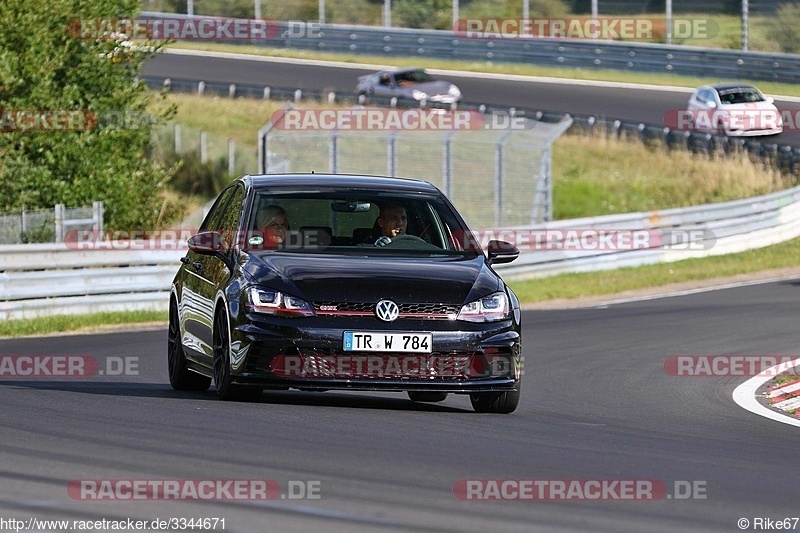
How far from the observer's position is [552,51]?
50.5m

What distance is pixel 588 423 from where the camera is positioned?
9.97 m

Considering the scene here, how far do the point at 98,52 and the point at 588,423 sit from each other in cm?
1816

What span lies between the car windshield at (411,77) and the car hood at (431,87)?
0.93 ft

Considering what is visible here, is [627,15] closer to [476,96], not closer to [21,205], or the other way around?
[476,96]

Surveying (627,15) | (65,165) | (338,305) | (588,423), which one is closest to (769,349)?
(588,423)

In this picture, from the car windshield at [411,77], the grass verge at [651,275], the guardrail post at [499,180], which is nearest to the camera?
the grass verge at [651,275]

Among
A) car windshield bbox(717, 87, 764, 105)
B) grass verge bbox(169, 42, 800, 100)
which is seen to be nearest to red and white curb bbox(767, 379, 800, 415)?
car windshield bbox(717, 87, 764, 105)

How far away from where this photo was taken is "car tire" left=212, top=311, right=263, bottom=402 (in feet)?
32.6

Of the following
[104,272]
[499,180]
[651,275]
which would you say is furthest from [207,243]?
[499,180]

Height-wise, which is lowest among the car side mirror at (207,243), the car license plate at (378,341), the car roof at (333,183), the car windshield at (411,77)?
the car windshield at (411,77)
